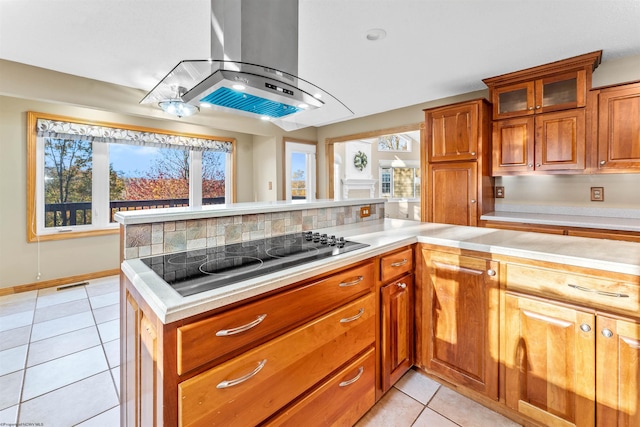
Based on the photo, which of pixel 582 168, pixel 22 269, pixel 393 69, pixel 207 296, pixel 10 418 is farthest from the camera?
pixel 22 269

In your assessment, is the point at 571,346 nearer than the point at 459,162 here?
Yes

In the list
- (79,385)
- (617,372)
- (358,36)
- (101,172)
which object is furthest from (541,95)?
(101,172)

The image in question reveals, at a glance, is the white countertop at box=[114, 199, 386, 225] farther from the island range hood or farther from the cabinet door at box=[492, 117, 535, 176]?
the cabinet door at box=[492, 117, 535, 176]

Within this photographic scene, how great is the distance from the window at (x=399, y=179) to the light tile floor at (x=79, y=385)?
739cm

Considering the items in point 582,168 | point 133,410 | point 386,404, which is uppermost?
point 582,168

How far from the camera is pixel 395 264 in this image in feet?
5.39

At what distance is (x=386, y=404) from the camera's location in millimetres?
1643

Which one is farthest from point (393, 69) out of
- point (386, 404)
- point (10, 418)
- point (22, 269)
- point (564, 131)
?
point (22, 269)

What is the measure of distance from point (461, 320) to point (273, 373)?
1.14 m

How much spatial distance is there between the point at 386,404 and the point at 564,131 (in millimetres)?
2888

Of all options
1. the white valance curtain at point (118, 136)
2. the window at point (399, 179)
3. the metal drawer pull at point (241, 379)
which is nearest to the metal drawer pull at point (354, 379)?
the metal drawer pull at point (241, 379)

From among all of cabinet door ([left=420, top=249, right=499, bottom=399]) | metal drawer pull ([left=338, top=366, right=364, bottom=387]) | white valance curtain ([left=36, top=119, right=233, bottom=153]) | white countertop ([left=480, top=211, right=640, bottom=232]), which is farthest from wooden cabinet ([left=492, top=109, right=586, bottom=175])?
white valance curtain ([left=36, top=119, right=233, bottom=153])

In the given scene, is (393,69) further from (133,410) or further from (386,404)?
(133,410)

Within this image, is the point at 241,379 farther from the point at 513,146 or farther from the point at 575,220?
the point at 513,146
